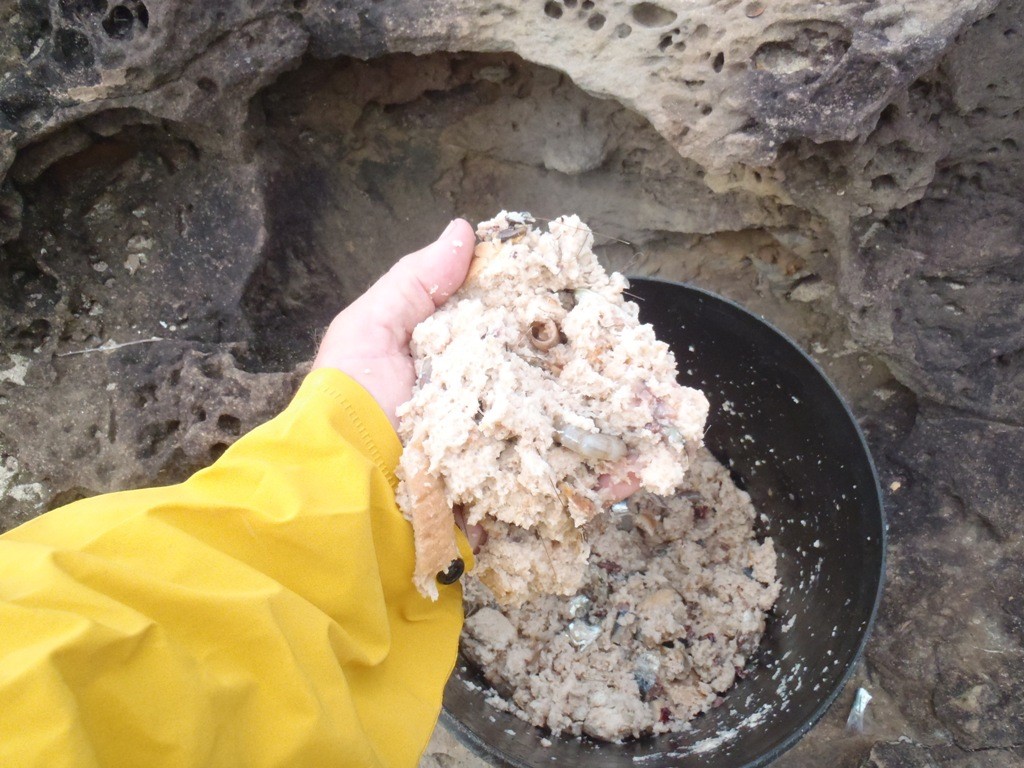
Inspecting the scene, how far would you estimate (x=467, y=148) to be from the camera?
2.74 m

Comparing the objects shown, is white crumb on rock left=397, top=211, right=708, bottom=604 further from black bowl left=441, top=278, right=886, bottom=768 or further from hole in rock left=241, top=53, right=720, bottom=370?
hole in rock left=241, top=53, right=720, bottom=370

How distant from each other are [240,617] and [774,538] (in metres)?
1.83

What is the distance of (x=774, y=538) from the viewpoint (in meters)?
2.35

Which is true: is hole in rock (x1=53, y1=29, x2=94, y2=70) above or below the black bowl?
above

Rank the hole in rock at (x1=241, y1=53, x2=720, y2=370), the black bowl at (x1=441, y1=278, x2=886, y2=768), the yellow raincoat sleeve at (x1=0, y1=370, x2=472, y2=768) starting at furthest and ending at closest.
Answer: the hole in rock at (x1=241, y1=53, x2=720, y2=370), the black bowl at (x1=441, y1=278, x2=886, y2=768), the yellow raincoat sleeve at (x1=0, y1=370, x2=472, y2=768)

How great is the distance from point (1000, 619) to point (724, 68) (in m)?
1.83

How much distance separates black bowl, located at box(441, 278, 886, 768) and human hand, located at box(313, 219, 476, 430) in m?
0.77

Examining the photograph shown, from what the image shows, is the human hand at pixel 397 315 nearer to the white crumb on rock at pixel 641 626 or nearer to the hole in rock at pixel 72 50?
the white crumb on rock at pixel 641 626

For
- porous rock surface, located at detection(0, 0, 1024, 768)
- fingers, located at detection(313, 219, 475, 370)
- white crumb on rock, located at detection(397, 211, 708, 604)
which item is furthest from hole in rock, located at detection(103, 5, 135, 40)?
white crumb on rock, located at detection(397, 211, 708, 604)

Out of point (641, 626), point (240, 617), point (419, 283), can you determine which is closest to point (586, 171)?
point (419, 283)

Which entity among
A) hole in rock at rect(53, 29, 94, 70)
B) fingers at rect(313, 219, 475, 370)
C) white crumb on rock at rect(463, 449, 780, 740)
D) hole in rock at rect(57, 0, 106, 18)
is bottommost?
white crumb on rock at rect(463, 449, 780, 740)

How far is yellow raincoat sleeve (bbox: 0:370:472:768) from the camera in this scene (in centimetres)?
87

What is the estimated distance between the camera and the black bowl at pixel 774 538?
188 cm

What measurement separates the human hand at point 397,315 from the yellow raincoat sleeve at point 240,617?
A: 0.38ft
